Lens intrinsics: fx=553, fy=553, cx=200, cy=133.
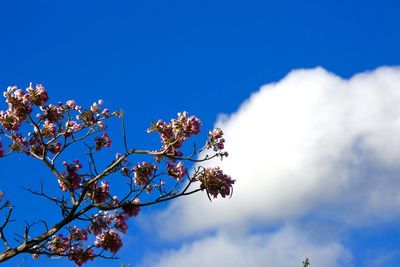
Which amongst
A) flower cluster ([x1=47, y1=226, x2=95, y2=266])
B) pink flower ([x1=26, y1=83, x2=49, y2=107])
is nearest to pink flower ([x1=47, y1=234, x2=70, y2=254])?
flower cluster ([x1=47, y1=226, x2=95, y2=266])

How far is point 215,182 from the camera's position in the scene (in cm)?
1093

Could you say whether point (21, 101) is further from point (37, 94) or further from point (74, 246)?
point (74, 246)

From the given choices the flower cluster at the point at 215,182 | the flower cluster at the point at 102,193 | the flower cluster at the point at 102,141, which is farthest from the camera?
the flower cluster at the point at 102,141

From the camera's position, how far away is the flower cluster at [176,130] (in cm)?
1116

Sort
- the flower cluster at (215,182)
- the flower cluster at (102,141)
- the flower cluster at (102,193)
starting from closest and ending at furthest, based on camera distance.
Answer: the flower cluster at (215,182) < the flower cluster at (102,193) < the flower cluster at (102,141)

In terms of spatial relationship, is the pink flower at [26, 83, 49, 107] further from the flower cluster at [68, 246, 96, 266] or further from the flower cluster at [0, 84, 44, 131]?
the flower cluster at [68, 246, 96, 266]

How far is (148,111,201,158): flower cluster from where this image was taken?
11156 mm

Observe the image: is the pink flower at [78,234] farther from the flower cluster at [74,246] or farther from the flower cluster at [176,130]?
the flower cluster at [176,130]

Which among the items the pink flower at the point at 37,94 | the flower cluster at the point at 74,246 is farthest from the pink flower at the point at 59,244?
the pink flower at the point at 37,94

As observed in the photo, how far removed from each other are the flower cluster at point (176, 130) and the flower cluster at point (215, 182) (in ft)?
2.55

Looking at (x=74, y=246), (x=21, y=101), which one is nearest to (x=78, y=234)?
(x=74, y=246)

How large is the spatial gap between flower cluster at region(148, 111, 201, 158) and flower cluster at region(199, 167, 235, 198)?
0.78m

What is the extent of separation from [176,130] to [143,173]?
143 cm

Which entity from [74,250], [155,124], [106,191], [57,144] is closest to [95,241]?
[74,250]
